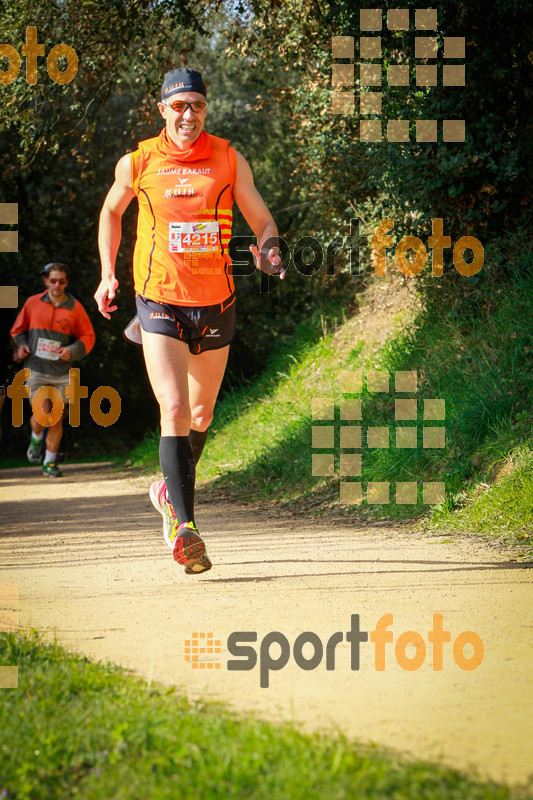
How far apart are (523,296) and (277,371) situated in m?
4.86

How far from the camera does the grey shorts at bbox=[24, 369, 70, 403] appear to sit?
37.1ft

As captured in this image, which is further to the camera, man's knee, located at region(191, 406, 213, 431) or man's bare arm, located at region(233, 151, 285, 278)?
man's knee, located at region(191, 406, 213, 431)

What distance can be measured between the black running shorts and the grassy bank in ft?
7.09

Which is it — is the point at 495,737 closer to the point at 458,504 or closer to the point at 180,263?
the point at 180,263

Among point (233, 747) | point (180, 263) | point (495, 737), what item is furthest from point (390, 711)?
point (180, 263)

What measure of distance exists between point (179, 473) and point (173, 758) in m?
2.41

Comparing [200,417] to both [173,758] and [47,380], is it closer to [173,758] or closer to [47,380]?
[173,758]

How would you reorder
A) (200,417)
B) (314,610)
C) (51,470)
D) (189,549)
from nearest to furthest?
(314,610)
(189,549)
(200,417)
(51,470)

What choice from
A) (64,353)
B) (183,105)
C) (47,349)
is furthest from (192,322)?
(47,349)

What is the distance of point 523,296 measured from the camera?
27.1ft

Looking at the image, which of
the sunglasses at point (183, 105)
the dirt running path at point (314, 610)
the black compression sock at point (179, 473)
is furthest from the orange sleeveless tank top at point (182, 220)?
the dirt running path at point (314, 610)

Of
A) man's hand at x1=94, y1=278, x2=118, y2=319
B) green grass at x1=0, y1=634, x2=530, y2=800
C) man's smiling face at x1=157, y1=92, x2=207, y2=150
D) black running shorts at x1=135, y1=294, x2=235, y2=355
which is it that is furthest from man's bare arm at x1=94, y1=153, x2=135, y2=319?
green grass at x1=0, y1=634, x2=530, y2=800

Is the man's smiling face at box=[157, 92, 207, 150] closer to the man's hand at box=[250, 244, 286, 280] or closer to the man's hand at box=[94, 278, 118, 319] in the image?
the man's hand at box=[250, 244, 286, 280]

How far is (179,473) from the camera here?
4.66 m
